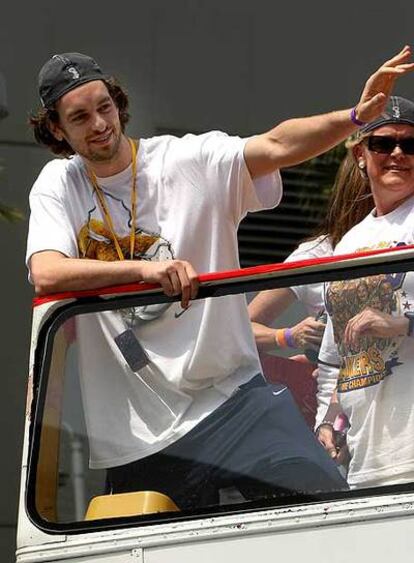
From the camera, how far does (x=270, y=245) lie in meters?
10.3

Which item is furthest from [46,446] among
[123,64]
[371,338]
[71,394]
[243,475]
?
[123,64]

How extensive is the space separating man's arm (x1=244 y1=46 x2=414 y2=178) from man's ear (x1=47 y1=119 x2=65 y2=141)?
562 mm

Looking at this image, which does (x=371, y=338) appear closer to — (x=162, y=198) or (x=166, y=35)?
(x=162, y=198)

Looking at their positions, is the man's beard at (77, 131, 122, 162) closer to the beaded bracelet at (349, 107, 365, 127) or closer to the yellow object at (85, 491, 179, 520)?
the beaded bracelet at (349, 107, 365, 127)

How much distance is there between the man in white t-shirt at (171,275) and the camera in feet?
13.7

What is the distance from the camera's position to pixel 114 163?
4.51m

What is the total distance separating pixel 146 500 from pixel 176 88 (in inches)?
249

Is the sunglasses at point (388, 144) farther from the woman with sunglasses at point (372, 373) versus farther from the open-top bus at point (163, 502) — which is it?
the open-top bus at point (163, 502)

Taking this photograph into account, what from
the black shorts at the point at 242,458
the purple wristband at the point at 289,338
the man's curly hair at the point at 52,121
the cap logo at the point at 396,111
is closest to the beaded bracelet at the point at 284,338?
the purple wristband at the point at 289,338

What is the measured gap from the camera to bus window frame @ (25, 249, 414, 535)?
13.2 feet

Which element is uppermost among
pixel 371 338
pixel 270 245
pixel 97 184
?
pixel 97 184

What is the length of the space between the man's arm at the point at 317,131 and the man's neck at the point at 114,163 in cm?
35

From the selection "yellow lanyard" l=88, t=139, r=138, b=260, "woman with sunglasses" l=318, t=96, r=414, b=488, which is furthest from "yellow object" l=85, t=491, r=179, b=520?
"yellow lanyard" l=88, t=139, r=138, b=260

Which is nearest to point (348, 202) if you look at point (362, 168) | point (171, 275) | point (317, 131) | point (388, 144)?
point (362, 168)
